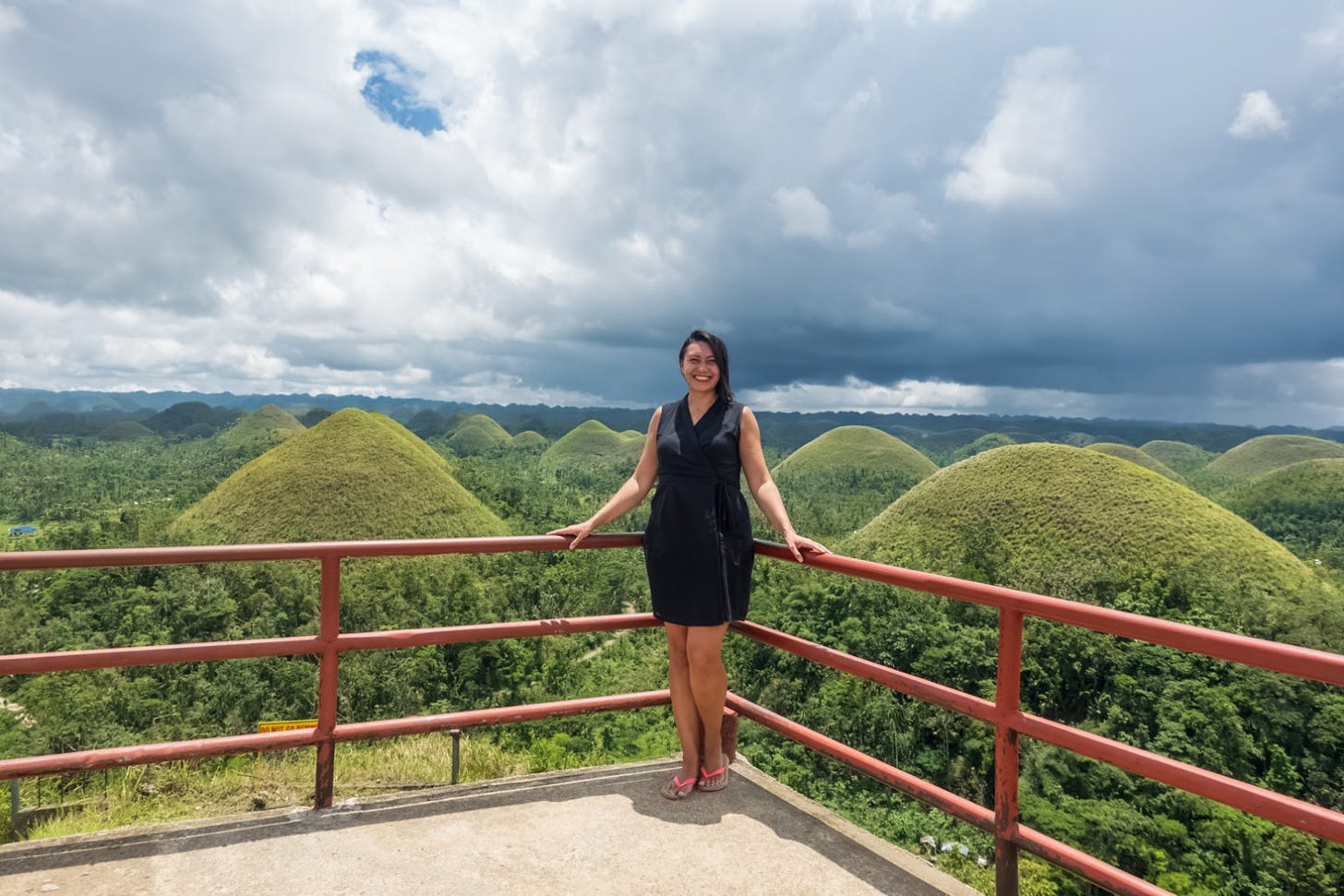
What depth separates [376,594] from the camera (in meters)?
37.6

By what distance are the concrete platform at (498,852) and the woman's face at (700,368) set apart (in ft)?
5.63

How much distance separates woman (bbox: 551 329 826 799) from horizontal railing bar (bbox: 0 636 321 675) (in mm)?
1138

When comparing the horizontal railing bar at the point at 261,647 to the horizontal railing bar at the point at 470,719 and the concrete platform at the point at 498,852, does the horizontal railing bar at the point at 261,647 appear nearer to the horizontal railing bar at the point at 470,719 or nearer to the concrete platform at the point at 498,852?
the horizontal railing bar at the point at 470,719

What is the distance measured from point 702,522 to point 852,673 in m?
0.79

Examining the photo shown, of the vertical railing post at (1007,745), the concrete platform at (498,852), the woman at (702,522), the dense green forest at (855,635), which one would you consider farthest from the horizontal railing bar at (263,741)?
the dense green forest at (855,635)

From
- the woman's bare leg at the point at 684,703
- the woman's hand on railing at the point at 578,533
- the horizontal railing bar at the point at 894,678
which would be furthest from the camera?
the woman's hand on railing at the point at 578,533

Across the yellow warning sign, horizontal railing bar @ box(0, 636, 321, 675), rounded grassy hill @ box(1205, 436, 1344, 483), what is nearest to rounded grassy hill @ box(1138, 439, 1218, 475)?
rounded grassy hill @ box(1205, 436, 1344, 483)

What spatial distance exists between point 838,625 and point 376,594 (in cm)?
2191

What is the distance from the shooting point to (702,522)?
9.80 ft

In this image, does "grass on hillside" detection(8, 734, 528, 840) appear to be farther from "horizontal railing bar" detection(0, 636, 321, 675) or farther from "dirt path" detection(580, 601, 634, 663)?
"dirt path" detection(580, 601, 634, 663)

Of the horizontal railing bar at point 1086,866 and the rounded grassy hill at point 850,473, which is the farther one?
the rounded grassy hill at point 850,473

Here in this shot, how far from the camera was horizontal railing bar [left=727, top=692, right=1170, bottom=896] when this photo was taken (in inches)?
86.0

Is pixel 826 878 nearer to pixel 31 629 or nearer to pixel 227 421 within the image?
pixel 31 629

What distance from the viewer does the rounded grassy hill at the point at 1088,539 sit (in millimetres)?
34062
